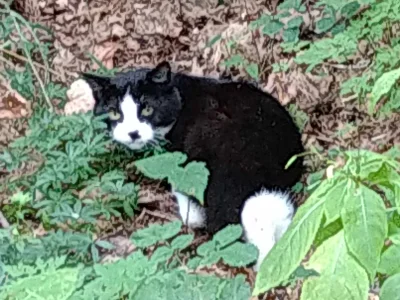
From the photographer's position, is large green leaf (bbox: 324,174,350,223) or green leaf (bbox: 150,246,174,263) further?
green leaf (bbox: 150,246,174,263)

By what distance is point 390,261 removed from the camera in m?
1.08

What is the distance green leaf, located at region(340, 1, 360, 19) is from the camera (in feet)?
14.6

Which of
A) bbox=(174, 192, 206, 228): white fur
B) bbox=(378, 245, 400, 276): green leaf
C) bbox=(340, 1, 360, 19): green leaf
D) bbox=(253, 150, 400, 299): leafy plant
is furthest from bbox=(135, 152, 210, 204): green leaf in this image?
bbox=(340, 1, 360, 19): green leaf

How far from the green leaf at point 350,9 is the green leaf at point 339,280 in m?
3.64

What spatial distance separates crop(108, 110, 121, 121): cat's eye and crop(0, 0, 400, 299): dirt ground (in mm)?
435

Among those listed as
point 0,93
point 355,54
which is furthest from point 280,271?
point 0,93

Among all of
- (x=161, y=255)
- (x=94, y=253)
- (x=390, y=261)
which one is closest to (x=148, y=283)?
(x=161, y=255)

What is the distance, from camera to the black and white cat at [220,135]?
3615mm

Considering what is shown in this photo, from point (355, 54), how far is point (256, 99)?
0.92 meters

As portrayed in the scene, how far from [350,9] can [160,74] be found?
1.13 meters

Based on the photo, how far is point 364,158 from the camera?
105cm

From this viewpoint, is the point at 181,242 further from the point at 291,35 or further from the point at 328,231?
the point at 291,35

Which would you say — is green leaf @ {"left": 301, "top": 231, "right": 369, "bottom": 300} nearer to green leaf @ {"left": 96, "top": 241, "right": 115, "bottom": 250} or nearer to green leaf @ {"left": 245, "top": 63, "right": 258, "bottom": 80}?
green leaf @ {"left": 96, "top": 241, "right": 115, "bottom": 250}

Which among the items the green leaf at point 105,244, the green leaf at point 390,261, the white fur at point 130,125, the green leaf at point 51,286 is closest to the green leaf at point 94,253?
the green leaf at point 105,244
